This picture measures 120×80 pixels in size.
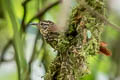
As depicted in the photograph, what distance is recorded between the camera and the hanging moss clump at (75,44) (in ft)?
3.03

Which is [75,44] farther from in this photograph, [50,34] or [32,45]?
[32,45]

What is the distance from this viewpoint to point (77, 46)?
3.04ft

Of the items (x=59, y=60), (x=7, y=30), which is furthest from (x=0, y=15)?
(x=59, y=60)

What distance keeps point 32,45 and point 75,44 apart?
82cm

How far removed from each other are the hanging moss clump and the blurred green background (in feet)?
0.92

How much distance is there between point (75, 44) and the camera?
36.5 inches

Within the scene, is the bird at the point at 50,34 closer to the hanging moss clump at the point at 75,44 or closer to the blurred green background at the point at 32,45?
the hanging moss clump at the point at 75,44

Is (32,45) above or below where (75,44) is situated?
below

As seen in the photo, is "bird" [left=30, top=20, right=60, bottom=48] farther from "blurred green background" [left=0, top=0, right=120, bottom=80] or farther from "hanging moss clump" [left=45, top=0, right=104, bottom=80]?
"blurred green background" [left=0, top=0, right=120, bottom=80]

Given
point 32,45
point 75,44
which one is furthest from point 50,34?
point 32,45

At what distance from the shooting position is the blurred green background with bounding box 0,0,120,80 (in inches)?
52.7

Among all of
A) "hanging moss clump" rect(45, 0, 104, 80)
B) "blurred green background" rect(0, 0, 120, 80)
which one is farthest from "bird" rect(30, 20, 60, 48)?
"blurred green background" rect(0, 0, 120, 80)

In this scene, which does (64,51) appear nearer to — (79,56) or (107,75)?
(79,56)

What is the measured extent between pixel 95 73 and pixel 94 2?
60cm
